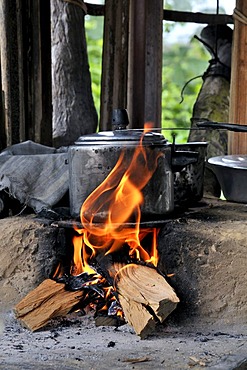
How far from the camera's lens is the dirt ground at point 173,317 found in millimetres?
2127

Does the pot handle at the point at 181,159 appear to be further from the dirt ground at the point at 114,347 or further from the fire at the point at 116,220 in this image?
the dirt ground at the point at 114,347

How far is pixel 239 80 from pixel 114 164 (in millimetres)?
1650

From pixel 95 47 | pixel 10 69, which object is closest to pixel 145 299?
pixel 10 69

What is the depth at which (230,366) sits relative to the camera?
203 centimetres

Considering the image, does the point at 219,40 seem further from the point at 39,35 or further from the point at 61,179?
the point at 61,179

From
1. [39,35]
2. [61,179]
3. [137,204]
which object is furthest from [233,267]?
[39,35]

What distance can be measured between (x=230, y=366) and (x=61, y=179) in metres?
1.30

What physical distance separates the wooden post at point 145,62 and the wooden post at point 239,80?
0.46 metres

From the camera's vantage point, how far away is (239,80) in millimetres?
3988

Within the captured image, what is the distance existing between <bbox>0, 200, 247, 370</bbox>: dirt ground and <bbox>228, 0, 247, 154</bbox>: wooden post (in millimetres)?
1064

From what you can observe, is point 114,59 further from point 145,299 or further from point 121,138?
point 145,299

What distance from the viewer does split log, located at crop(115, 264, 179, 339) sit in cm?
234

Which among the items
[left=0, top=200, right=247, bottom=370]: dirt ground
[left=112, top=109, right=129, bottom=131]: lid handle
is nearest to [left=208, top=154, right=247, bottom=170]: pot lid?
[left=0, top=200, right=247, bottom=370]: dirt ground

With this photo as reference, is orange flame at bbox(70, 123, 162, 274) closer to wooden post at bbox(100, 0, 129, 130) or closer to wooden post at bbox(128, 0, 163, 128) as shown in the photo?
wooden post at bbox(128, 0, 163, 128)
